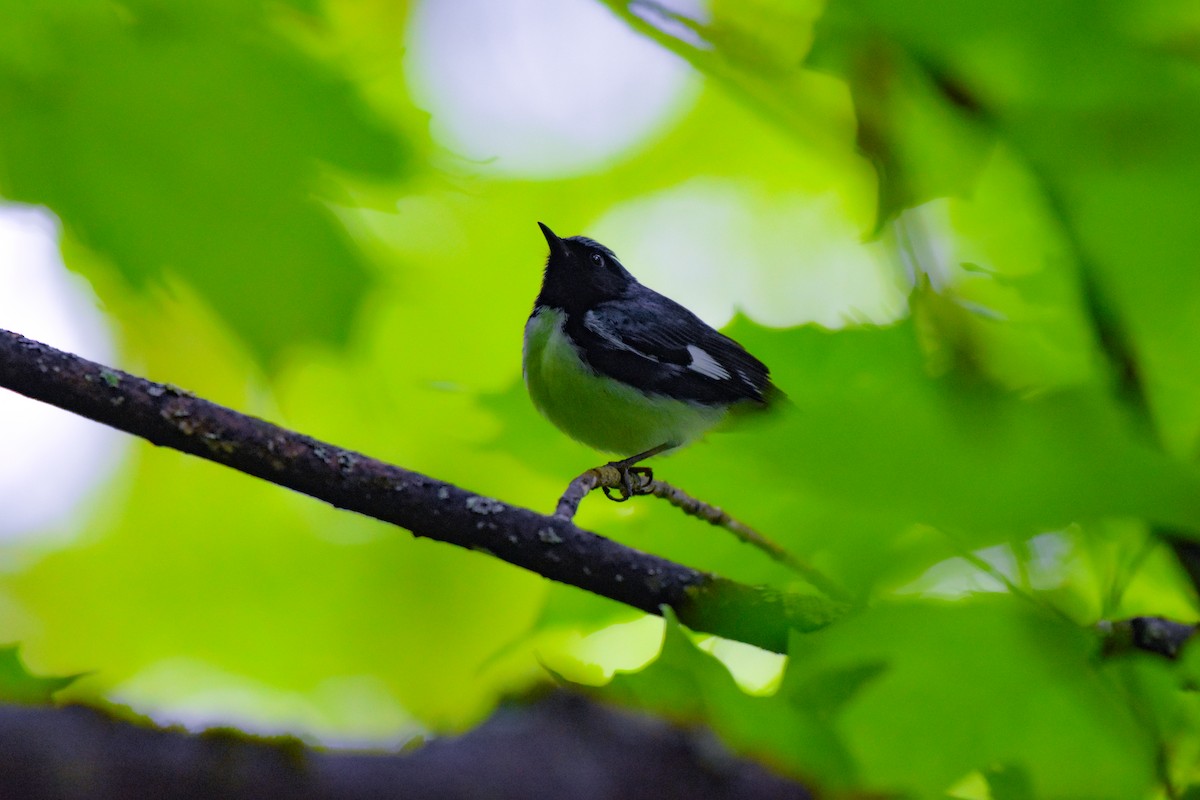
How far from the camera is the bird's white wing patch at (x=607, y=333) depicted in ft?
8.04

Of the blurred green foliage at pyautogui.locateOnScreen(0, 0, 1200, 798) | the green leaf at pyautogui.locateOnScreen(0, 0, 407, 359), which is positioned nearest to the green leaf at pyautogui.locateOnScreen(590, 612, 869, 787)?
the blurred green foliage at pyautogui.locateOnScreen(0, 0, 1200, 798)

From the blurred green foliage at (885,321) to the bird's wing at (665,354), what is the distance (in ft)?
1.62

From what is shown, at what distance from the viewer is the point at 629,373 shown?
237 cm

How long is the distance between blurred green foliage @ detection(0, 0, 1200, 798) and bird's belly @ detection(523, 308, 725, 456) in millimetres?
273

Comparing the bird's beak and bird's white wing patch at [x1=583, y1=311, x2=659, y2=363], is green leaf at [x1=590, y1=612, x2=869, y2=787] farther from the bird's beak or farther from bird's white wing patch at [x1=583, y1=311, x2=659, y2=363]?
the bird's beak

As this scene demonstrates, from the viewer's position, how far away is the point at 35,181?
124 centimetres

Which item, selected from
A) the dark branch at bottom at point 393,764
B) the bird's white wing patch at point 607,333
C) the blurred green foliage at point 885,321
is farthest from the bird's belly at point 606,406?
the dark branch at bottom at point 393,764

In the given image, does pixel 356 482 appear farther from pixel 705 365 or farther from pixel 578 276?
pixel 578 276

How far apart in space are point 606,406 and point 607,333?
305 millimetres

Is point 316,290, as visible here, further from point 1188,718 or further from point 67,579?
point 67,579

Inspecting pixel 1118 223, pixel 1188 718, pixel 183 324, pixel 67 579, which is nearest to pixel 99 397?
pixel 183 324

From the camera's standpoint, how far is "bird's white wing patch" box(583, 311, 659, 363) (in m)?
2.45

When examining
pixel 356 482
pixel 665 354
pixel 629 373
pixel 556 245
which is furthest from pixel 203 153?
pixel 556 245

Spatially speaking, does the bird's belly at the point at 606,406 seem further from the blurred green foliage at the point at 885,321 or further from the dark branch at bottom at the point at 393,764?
the dark branch at bottom at the point at 393,764
